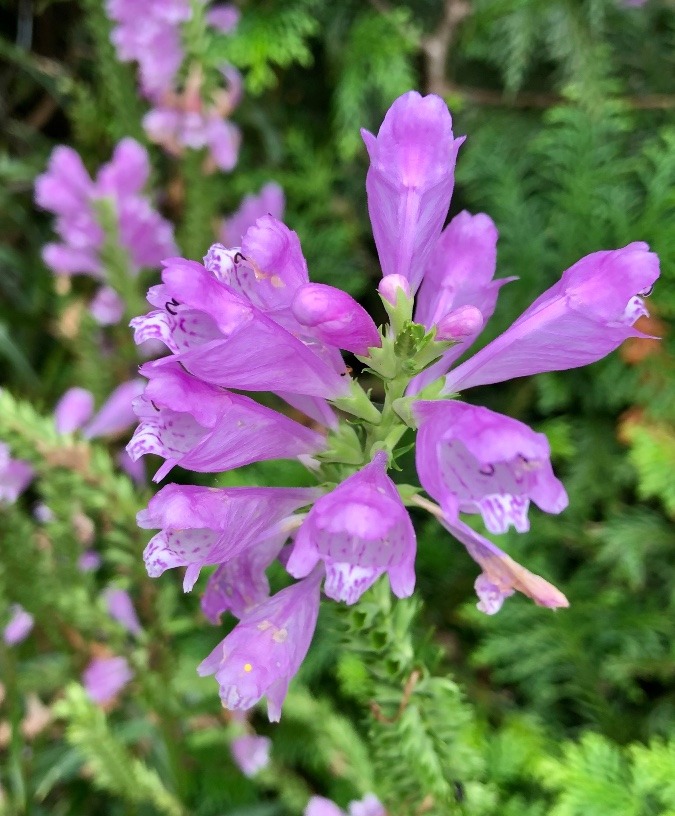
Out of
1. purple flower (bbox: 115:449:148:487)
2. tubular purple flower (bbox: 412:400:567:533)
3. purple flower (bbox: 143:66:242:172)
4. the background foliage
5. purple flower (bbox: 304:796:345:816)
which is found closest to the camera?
tubular purple flower (bbox: 412:400:567:533)

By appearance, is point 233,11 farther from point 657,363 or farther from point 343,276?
point 657,363

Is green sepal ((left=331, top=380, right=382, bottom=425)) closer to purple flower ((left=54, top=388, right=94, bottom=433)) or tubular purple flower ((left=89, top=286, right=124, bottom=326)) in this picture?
purple flower ((left=54, top=388, right=94, bottom=433))

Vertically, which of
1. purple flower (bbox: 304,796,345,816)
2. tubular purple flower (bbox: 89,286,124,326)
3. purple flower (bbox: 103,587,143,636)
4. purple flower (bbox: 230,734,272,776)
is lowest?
purple flower (bbox: 230,734,272,776)

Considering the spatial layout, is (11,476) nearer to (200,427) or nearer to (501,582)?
(200,427)

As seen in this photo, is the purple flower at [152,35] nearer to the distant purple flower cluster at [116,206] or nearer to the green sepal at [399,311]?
the distant purple flower cluster at [116,206]

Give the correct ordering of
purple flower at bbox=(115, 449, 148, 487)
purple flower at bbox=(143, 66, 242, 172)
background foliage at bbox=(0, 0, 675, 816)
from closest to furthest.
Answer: background foliage at bbox=(0, 0, 675, 816)
purple flower at bbox=(143, 66, 242, 172)
purple flower at bbox=(115, 449, 148, 487)

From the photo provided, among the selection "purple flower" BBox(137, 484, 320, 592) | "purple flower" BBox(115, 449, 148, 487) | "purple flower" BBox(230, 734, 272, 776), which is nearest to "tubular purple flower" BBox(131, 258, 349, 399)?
→ "purple flower" BBox(137, 484, 320, 592)

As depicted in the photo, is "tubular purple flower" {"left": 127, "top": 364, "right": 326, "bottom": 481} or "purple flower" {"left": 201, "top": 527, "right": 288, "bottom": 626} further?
"purple flower" {"left": 201, "top": 527, "right": 288, "bottom": 626}

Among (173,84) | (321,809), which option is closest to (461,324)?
(321,809)
